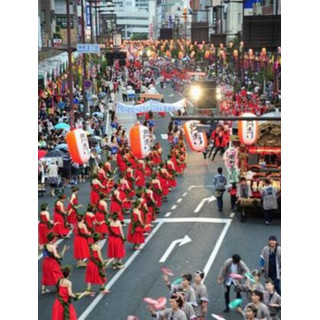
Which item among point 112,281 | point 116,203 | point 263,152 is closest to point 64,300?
point 112,281

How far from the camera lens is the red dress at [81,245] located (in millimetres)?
15299

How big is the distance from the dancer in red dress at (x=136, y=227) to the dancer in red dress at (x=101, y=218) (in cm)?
71

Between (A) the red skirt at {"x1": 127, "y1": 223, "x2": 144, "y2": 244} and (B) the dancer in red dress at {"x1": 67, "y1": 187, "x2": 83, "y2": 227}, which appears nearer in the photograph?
(A) the red skirt at {"x1": 127, "y1": 223, "x2": 144, "y2": 244}

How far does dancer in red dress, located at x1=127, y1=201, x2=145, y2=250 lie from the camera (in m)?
16.5

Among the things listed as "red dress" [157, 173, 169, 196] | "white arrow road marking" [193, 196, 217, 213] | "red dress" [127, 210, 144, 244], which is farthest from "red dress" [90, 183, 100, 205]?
"red dress" [127, 210, 144, 244]

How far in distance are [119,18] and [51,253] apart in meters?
187

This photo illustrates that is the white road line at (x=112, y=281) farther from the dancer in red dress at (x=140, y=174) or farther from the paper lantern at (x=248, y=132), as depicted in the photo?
the dancer in red dress at (x=140, y=174)

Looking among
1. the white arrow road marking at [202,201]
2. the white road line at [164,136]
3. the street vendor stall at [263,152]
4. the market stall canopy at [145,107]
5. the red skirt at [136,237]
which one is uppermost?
the market stall canopy at [145,107]

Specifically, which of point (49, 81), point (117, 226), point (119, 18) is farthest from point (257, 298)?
point (119, 18)

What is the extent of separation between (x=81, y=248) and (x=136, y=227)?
1.71m

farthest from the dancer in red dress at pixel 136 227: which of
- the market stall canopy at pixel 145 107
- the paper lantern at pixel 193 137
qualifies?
the market stall canopy at pixel 145 107

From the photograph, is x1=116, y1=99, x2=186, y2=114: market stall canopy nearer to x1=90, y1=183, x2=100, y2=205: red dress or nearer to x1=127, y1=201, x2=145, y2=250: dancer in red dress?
x1=90, y1=183, x2=100, y2=205: red dress

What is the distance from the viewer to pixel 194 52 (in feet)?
245

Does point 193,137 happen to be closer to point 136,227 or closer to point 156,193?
point 156,193
